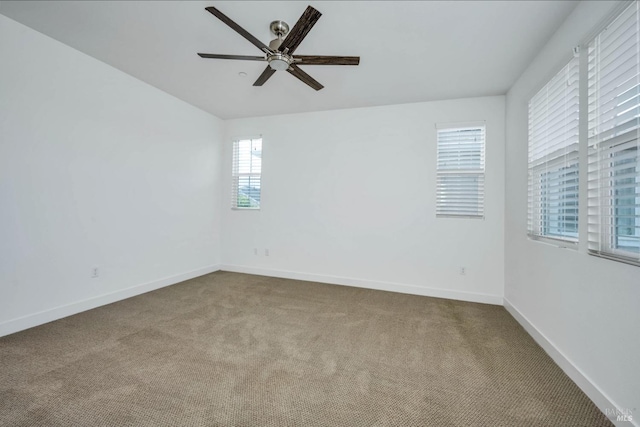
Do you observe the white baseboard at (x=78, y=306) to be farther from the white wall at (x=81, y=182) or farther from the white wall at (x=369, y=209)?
the white wall at (x=369, y=209)

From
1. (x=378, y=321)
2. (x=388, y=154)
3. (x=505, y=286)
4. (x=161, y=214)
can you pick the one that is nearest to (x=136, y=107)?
(x=161, y=214)

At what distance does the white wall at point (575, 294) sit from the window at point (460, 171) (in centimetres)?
43

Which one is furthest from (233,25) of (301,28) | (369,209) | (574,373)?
(574,373)

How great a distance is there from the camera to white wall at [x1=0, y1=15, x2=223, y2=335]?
2.29m

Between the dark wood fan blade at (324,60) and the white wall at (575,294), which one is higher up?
the dark wood fan blade at (324,60)

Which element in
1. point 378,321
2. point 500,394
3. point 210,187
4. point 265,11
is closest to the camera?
point 500,394

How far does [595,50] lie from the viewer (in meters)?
1.67

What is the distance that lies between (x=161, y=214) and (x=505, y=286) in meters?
4.66

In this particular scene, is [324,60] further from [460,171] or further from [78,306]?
[78,306]

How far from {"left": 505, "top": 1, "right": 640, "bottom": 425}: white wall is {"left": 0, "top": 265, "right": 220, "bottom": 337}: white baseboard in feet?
14.3

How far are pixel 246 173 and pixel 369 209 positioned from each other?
2272 mm

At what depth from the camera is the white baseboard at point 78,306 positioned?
2.29m

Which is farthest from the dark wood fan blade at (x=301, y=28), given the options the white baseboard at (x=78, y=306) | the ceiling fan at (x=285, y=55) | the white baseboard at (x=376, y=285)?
the white baseboard at (x=78, y=306)

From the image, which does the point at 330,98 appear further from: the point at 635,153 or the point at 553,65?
the point at 635,153
